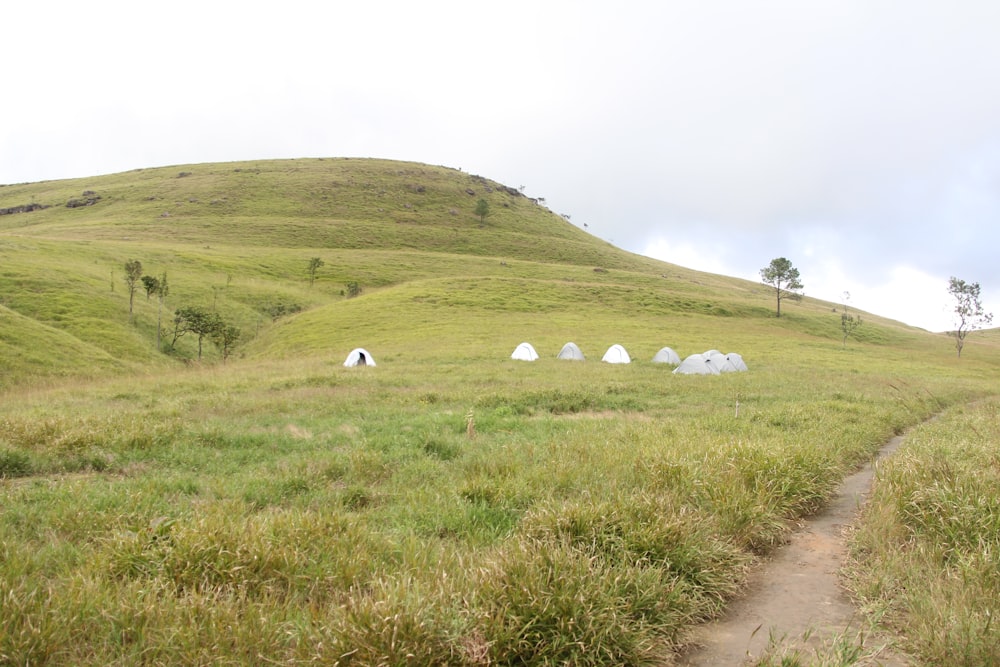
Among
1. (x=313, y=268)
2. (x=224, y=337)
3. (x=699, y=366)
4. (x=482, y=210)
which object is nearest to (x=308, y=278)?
(x=313, y=268)

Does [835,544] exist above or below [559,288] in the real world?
below

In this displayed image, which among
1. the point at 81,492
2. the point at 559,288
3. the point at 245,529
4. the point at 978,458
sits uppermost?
the point at 559,288

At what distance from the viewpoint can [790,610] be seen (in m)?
4.83

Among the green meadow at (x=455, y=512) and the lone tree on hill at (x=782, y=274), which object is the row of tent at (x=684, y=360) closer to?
the green meadow at (x=455, y=512)

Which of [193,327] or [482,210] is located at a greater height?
[482,210]

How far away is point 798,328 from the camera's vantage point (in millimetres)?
69938

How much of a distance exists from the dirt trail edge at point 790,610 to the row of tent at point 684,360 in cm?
2370

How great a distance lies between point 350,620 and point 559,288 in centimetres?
7318

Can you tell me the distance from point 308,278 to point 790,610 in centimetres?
8323

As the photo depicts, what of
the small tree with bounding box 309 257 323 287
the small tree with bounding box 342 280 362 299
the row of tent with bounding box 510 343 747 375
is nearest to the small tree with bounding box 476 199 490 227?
the small tree with bounding box 309 257 323 287

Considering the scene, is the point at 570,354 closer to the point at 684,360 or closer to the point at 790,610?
the point at 684,360

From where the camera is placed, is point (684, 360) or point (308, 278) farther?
point (308, 278)

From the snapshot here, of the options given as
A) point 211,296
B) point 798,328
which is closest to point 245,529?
point 211,296

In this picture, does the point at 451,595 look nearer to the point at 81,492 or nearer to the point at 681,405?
the point at 81,492
